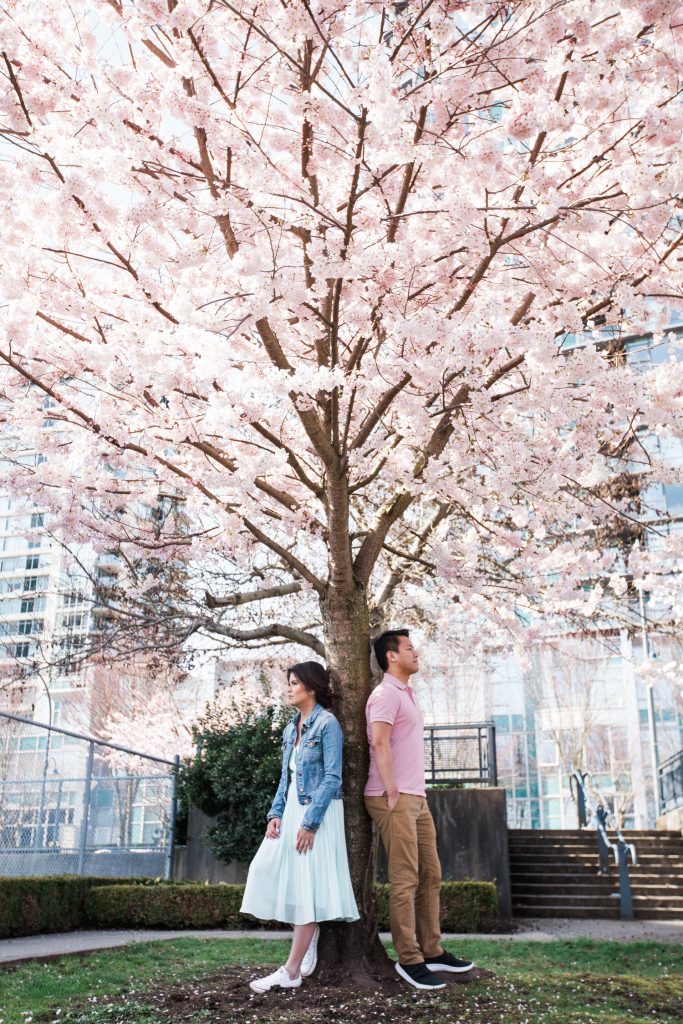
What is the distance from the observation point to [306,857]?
4.33 meters

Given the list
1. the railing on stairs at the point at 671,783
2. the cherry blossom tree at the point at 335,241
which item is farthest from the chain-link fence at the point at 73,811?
the railing on stairs at the point at 671,783

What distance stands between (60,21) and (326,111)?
141 centimetres

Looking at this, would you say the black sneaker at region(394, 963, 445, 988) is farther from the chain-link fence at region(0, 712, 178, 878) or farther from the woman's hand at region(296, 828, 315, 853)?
the chain-link fence at region(0, 712, 178, 878)

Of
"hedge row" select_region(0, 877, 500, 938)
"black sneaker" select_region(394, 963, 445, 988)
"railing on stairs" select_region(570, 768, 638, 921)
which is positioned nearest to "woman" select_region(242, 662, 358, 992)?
"black sneaker" select_region(394, 963, 445, 988)

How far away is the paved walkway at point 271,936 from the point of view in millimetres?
6277

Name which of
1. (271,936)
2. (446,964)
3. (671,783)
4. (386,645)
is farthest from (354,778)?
(671,783)

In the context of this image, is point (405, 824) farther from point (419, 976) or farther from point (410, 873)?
point (419, 976)

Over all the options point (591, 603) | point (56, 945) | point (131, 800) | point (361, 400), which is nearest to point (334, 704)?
point (361, 400)

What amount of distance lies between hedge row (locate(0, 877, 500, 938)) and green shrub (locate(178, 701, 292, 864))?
4.89 feet

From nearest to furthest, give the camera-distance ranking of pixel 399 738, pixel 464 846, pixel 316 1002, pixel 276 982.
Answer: pixel 316 1002, pixel 276 982, pixel 399 738, pixel 464 846

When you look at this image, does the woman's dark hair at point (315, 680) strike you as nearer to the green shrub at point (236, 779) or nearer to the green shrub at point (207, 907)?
the green shrub at point (207, 907)

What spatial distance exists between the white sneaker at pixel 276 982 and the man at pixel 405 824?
511mm

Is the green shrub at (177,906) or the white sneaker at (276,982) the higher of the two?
the white sneaker at (276,982)

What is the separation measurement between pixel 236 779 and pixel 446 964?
25.1 feet
